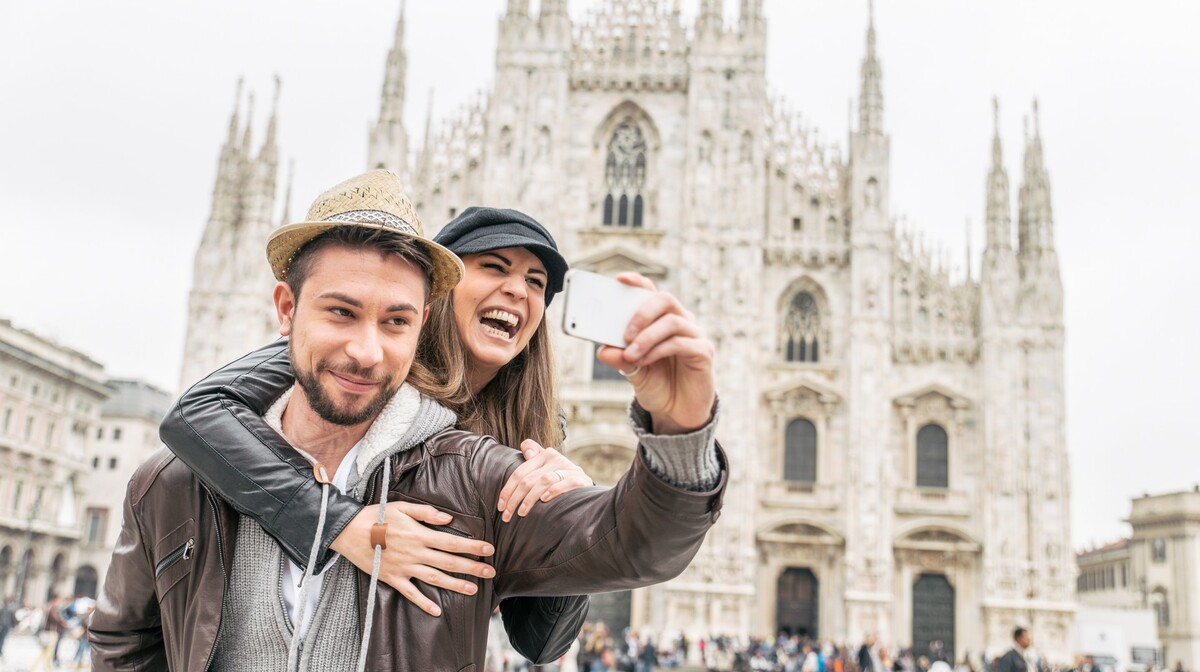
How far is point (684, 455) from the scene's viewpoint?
134 cm

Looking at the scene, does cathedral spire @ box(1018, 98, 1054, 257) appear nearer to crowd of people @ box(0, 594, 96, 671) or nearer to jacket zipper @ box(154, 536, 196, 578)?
crowd of people @ box(0, 594, 96, 671)

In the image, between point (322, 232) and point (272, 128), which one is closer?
point (322, 232)

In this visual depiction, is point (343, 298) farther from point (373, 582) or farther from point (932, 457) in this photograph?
point (932, 457)

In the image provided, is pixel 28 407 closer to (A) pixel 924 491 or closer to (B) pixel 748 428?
(B) pixel 748 428

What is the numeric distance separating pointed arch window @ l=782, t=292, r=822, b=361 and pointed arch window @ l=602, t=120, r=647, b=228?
4.14 m

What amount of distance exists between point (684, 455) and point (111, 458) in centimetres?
5010

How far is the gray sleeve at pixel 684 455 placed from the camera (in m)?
1.33

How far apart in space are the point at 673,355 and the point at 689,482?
170mm

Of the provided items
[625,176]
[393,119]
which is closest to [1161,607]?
[625,176]

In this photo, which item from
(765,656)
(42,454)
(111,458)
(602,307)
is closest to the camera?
(602,307)

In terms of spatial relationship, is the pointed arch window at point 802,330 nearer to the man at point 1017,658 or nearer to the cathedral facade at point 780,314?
the cathedral facade at point 780,314

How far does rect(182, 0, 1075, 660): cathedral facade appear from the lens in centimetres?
2303

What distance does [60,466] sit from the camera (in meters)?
38.9

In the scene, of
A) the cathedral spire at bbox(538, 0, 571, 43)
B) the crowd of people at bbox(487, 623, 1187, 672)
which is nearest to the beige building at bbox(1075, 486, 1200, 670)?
the crowd of people at bbox(487, 623, 1187, 672)
